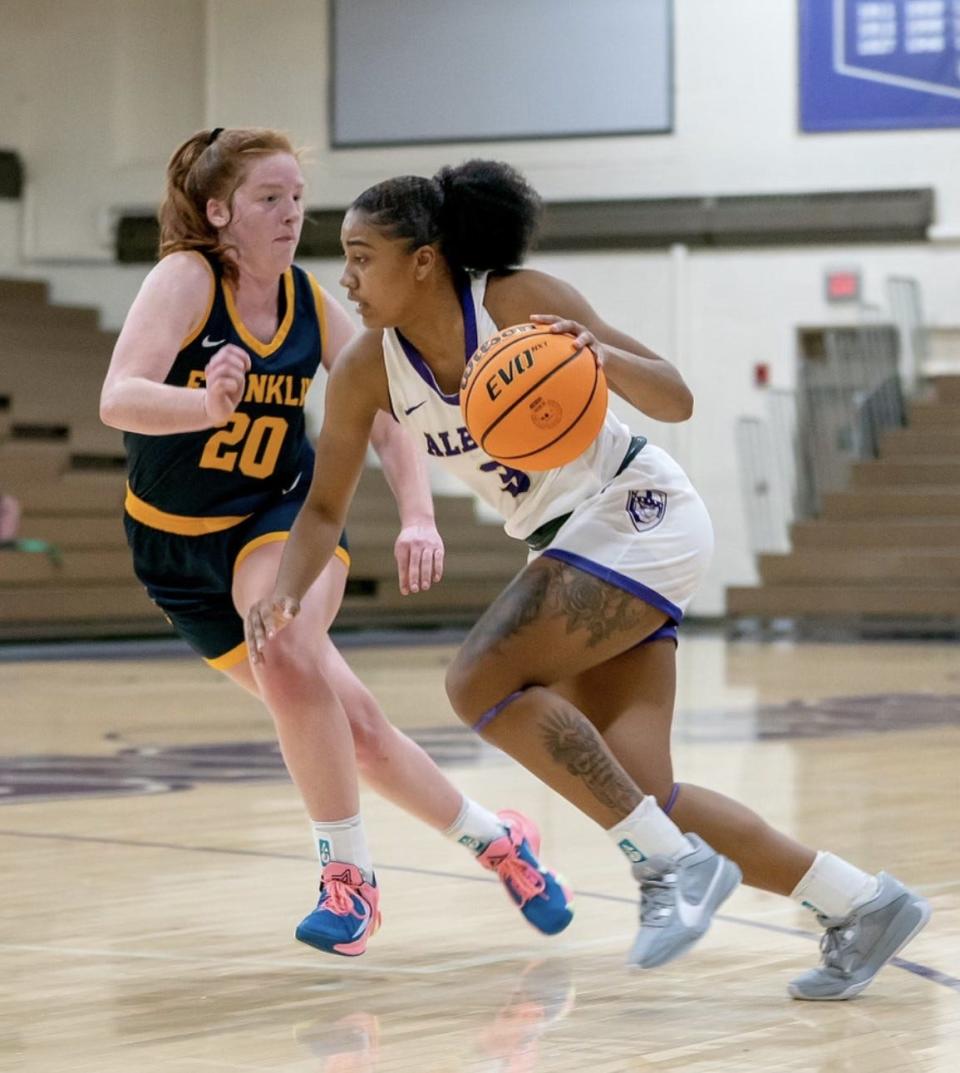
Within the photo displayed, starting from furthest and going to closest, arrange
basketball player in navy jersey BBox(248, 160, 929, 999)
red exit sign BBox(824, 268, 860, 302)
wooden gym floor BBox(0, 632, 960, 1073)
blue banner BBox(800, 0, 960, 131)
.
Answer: red exit sign BBox(824, 268, 860, 302) < blue banner BBox(800, 0, 960, 131) < basketball player in navy jersey BBox(248, 160, 929, 999) < wooden gym floor BBox(0, 632, 960, 1073)

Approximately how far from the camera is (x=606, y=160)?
1655cm

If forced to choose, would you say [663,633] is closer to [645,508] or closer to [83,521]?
[645,508]

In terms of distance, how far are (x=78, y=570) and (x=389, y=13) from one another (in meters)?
6.20

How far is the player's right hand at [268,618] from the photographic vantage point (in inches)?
124

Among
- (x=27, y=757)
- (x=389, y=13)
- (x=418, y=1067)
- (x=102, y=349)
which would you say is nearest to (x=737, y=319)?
(x=389, y=13)

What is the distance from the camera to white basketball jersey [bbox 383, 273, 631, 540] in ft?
9.96

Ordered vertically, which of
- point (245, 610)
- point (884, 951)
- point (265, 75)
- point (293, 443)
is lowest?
point (884, 951)

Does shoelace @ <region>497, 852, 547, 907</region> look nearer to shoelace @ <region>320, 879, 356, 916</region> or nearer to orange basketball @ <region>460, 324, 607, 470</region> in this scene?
shoelace @ <region>320, 879, 356, 916</region>

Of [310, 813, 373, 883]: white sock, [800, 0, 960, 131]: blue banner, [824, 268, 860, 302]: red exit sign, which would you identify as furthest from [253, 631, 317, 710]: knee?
[800, 0, 960, 131]: blue banner

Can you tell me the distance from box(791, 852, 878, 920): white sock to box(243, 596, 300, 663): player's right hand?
951mm

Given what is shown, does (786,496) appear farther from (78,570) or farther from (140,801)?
(140,801)

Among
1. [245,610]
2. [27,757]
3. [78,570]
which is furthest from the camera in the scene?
[78,570]

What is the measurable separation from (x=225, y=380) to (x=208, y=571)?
0.62m

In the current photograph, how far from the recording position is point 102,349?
1592 cm
